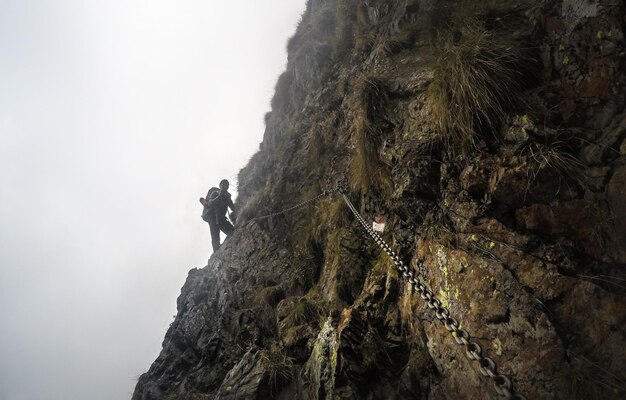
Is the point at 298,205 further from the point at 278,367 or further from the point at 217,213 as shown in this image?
the point at 217,213

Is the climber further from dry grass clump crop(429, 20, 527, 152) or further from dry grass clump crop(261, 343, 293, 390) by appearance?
dry grass clump crop(429, 20, 527, 152)

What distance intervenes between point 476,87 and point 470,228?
171 cm

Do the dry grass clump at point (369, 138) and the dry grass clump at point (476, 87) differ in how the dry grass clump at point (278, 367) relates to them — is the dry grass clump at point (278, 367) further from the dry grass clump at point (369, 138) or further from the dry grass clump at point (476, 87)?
the dry grass clump at point (476, 87)

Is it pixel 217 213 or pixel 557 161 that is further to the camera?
pixel 217 213

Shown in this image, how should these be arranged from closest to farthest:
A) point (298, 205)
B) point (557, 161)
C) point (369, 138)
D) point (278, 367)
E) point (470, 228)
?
point (557, 161) < point (470, 228) < point (278, 367) < point (369, 138) < point (298, 205)

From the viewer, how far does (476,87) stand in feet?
13.8

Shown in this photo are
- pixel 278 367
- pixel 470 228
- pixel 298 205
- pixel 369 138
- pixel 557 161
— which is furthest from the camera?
pixel 298 205

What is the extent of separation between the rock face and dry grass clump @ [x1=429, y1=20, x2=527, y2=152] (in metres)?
0.02

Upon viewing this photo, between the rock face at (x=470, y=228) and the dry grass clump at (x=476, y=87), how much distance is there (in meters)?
0.02

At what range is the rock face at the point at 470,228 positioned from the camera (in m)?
3.07

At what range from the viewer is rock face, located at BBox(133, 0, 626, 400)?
10.1ft

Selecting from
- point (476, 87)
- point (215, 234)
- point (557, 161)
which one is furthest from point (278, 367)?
point (215, 234)

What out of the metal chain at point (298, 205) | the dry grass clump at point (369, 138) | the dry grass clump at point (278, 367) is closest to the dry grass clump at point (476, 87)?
the dry grass clump at point (369, 138)

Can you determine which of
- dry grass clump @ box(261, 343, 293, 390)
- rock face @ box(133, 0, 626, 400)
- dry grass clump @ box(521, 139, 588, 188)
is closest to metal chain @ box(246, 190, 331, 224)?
rock face @ box(133, 0, 626, 400)
